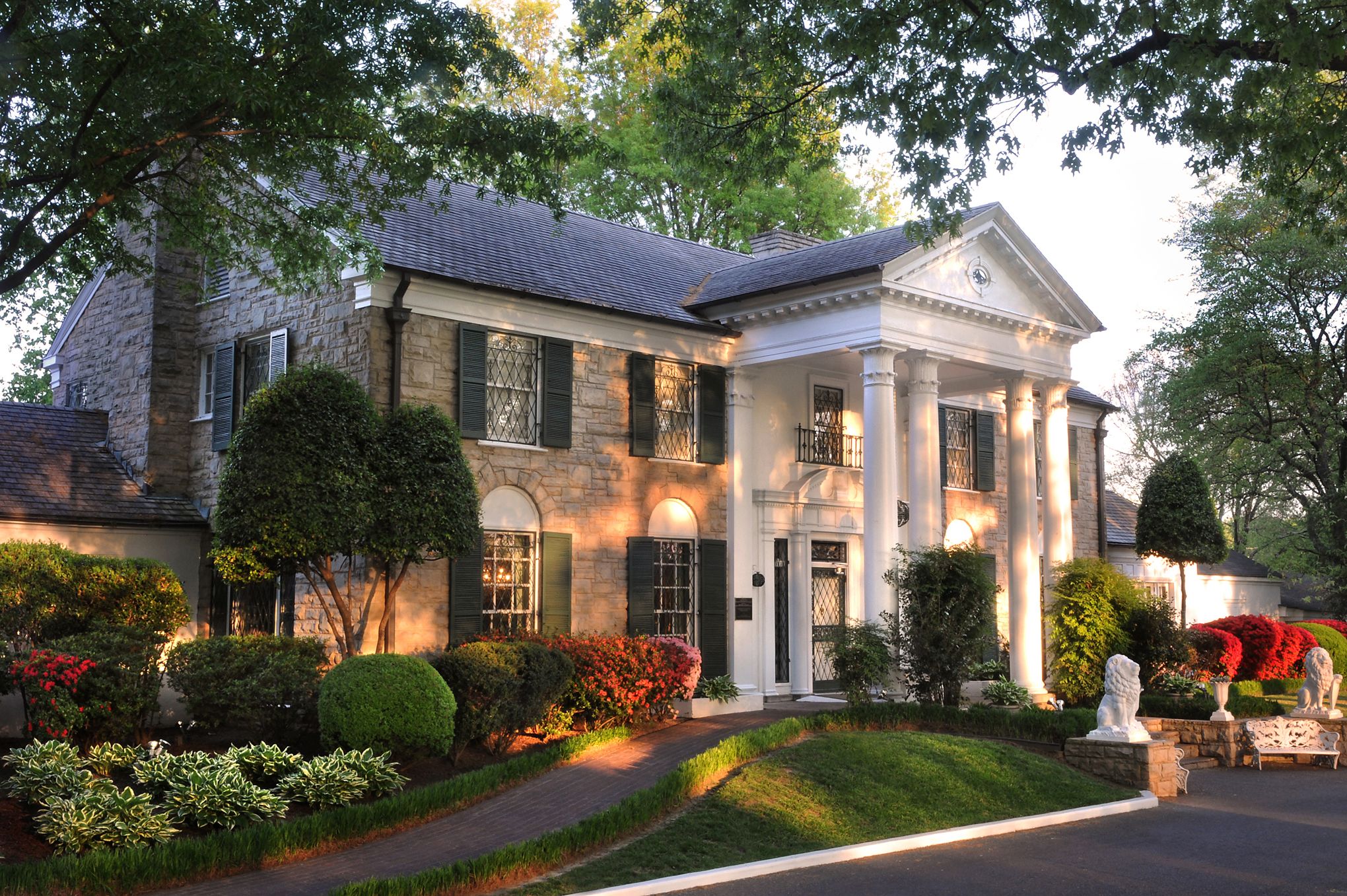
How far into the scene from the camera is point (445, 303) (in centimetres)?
1642

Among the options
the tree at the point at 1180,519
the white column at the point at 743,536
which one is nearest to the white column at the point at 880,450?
the white column at the point at 743,536

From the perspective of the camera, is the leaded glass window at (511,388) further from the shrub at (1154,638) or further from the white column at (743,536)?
the shrub at (1154,638)

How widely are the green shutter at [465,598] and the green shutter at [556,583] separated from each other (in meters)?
1.05

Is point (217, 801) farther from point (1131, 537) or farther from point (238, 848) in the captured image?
point (1131, 537)

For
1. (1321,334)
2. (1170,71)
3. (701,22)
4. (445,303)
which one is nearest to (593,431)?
(445,303)

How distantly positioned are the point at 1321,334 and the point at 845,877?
Result: 74.8ft

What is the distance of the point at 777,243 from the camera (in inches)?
969

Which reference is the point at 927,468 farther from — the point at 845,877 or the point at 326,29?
the point at 326,29

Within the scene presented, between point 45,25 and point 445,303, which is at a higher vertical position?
point 45,25

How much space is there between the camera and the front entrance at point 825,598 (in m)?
20.9

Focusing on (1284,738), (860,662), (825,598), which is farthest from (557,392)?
(1284,738)

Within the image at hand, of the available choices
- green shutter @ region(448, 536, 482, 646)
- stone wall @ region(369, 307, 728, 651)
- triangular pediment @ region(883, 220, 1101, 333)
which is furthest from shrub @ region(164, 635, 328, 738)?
triangular pediment @ region(883, 220, 1101, 333)

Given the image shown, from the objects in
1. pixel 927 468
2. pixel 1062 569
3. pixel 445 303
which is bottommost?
pixel 1062 569

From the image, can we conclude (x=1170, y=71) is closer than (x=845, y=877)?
No
